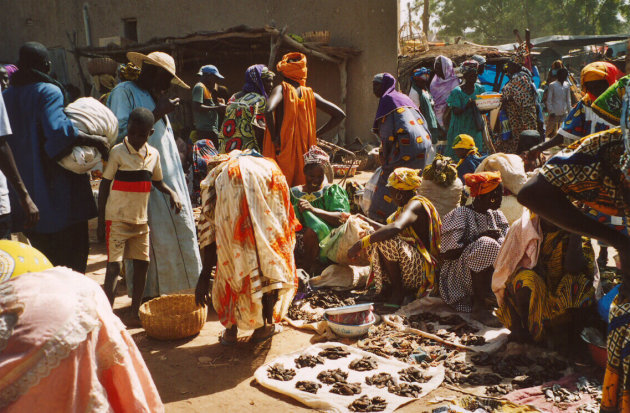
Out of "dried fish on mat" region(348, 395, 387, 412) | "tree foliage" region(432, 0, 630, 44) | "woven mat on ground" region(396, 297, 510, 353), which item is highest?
"tree foliage" region(432, 0, 630, 44)

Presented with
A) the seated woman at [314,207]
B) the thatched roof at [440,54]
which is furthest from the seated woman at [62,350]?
the thatched roof at [440,54]

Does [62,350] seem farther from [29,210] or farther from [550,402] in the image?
[550,402]

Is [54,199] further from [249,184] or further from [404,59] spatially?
[404,59]

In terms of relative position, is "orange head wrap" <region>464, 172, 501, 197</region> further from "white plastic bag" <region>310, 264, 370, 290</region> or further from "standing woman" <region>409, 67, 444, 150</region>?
"standing woman" <region>409, 67, 444, 150</region>

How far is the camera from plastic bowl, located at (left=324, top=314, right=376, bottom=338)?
4.15m

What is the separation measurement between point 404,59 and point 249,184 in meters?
11.7

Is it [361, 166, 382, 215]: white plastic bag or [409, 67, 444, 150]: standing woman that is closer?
[361, 166, 382, 215]: white plastic bag

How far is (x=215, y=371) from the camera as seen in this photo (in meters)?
3.81

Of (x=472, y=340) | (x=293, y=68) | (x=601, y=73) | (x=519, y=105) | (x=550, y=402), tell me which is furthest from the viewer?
(x=519, y=105)

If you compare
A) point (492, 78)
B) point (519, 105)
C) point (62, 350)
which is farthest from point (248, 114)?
point (492, 78)

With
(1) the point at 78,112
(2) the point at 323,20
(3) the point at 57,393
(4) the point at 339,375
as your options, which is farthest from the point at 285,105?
(2) the point at 323,20

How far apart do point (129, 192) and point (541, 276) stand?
3.13 meters

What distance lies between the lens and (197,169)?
890 cm

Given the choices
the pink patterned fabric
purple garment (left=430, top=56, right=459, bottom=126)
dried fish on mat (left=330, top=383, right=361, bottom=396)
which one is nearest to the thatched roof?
purple garment (left=430, top=56, right=459, bottom=126)
